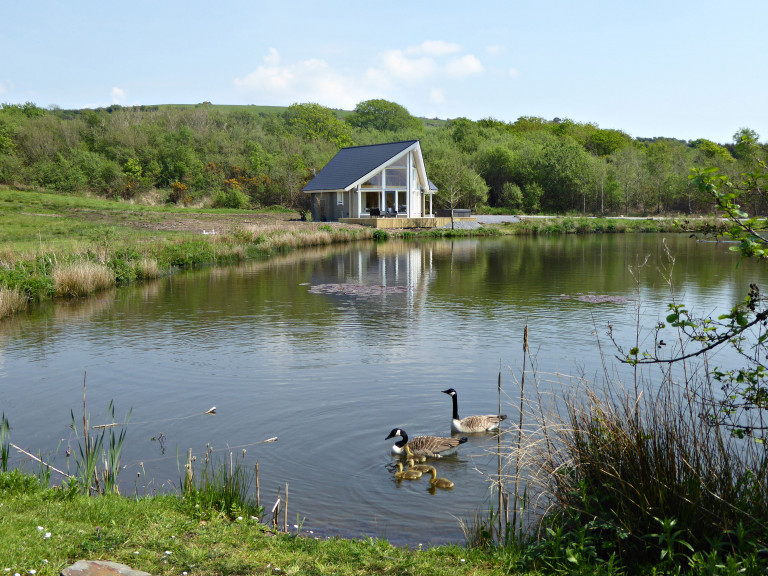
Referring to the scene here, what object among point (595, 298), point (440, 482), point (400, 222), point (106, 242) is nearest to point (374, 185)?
point (400, 222)

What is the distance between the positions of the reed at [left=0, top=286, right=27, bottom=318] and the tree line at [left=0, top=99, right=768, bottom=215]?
4566 centimetres

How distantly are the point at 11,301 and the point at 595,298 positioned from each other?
16251 mm

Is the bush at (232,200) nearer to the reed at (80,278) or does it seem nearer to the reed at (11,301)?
the reed at (80,278)

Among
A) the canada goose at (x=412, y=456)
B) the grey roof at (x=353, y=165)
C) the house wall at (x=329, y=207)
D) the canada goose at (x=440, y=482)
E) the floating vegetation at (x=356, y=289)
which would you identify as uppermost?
the grey roof at (x=353, y=165)

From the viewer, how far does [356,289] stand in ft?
74.3

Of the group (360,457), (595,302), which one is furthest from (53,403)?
(595,302)

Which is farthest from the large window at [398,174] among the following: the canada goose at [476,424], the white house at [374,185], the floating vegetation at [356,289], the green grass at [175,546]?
the green grass at [175,546]

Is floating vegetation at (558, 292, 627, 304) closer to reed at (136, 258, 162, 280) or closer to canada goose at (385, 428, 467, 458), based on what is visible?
canada goose at (385, 428, 467, 458)

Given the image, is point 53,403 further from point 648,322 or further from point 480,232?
point 480,232

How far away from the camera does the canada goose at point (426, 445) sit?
838 cm

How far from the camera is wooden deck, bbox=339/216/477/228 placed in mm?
51031

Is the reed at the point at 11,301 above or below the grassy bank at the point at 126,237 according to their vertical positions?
below

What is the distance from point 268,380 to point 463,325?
608 centimetres

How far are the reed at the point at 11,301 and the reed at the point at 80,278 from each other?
1567 millimetres
